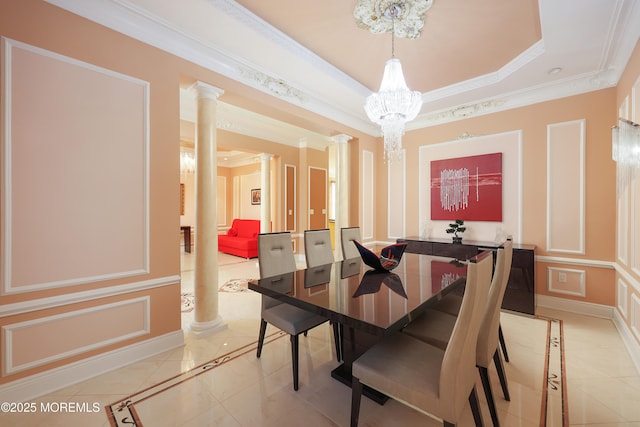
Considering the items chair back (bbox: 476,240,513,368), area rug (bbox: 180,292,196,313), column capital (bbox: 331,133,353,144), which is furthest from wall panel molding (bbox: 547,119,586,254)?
area rug (bbox: 180,292,196,313)

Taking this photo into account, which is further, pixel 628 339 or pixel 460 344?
pixel 628 339

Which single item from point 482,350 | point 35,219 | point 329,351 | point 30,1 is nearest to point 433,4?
point 482,350

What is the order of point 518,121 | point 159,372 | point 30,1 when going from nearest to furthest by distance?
point 30,1 → point 159,372 → point 518,121

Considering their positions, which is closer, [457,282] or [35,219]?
[35,219]

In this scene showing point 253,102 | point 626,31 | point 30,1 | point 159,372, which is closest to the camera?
point 30,1

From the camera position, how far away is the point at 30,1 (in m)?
1.75

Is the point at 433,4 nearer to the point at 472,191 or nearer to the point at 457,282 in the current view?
the point at 457,282

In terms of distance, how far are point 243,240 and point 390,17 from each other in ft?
18.8

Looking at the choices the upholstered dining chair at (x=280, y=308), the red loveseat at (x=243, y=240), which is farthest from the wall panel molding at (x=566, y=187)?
the red loveseat at (x=243, y=240)

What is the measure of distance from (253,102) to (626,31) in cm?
335

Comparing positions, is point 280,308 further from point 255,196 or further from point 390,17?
point 255,196

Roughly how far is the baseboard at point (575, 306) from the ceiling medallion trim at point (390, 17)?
11.2 feet

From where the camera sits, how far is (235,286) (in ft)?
14.3

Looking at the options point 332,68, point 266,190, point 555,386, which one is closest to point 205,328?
point 555,386
